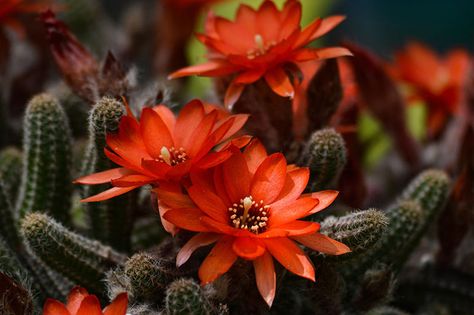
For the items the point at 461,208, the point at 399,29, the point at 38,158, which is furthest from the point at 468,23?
the point at 38,158

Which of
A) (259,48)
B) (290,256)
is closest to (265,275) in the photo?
(290,256)

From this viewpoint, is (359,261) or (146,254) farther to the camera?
(359,261)

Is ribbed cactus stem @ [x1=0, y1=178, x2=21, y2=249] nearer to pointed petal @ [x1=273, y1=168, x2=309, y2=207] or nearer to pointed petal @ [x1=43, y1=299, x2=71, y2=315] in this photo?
pointed petal @ [x1=43, y1=299, x2=71, y2=315]

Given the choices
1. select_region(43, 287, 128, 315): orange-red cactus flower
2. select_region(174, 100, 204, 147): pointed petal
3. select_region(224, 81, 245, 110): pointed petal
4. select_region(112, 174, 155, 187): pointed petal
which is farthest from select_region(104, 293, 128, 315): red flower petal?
select_region(224, 81, 245, 110): pointed petal

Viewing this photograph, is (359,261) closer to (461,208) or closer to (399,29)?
(461,208)

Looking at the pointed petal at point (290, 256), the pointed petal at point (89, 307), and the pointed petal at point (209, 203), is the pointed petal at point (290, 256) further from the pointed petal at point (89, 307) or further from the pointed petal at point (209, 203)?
the pointed petal at point (89, 307)

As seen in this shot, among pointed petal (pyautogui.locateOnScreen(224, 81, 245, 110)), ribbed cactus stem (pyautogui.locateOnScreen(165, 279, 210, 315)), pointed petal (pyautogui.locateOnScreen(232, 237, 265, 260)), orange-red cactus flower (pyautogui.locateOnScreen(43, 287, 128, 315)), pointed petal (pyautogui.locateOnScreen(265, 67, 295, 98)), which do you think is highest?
pointed petal (pyautogui.locateOnScreen(265, 67, 295, 98))

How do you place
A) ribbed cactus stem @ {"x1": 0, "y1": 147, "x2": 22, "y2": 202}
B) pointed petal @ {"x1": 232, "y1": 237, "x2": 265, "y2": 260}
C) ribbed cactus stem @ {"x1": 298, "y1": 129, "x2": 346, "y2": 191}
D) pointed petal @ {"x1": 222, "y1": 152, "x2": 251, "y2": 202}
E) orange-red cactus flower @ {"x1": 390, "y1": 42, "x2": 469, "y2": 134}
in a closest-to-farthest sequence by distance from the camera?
pointed petal @ {"x1": 232, "y1": 237, "x2": 265, "y2": 260} → pointed petal @ {"x1": 222, "y1": 152, "x2": 251, "y2": 202} → ribbed cactus stem @ {"x1": 298, "y1": 129, "x2": 346, "y2": 191} → ribbed cactus stem @ {"x1": 0, "y1": 147, "x2": 22, "y2": 202} → orange-red cactus flower @ {"x1": 390, "y1": 42, "x2": 469, "y2": 134}

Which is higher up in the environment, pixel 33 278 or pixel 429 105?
pixel 429 105

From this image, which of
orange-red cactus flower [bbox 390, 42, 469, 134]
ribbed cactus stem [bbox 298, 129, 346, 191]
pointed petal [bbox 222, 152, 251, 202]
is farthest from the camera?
orange-red cactus flower [bbox 390, 42, 469, 134]
